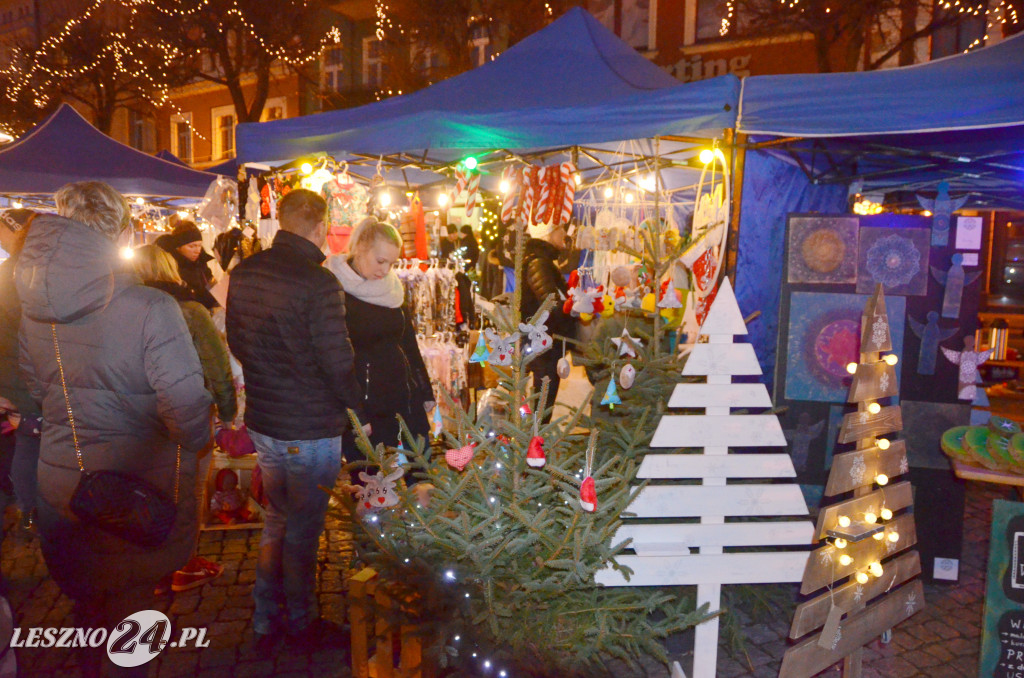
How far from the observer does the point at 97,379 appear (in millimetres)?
2074

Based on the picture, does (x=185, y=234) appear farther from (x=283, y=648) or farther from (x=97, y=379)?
(x=283, y=648)

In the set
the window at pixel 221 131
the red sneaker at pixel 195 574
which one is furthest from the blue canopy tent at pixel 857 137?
the window at pixel 221 131

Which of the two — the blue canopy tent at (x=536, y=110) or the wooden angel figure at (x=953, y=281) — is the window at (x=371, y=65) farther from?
the wooden angel figure at (x=953, y=281)

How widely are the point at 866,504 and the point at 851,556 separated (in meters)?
0.22

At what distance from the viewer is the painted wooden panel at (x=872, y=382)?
2.58 meters

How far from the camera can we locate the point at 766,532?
2541 mm

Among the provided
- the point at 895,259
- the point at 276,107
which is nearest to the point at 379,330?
the point at 895,259

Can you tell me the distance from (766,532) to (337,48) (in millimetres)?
21562

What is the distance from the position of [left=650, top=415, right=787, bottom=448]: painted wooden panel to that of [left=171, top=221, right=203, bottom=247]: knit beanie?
3.12m

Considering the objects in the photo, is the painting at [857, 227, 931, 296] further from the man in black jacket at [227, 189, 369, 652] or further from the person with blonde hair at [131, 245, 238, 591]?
the person with blonde hair at [131, 245, 238, 591]

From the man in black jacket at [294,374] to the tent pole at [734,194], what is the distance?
88.5 inches

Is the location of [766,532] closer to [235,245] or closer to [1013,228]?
[235,245]

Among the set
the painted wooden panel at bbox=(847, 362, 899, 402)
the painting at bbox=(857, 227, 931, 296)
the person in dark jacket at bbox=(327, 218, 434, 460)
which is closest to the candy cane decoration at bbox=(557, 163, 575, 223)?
A: the person in dark jacket at bbox=(327, 218, 434, 460)

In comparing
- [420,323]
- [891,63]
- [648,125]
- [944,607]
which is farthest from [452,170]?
[891,63]
